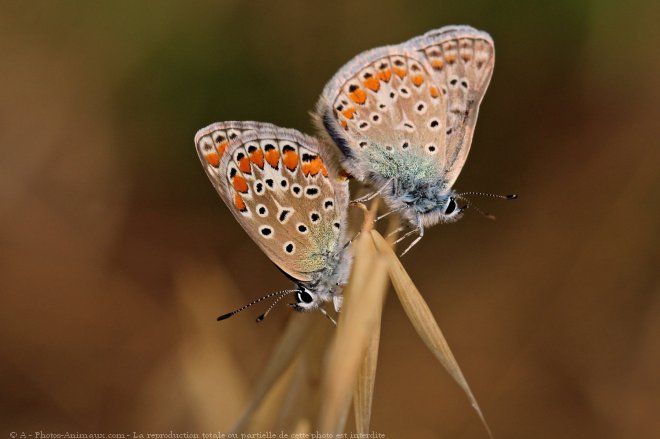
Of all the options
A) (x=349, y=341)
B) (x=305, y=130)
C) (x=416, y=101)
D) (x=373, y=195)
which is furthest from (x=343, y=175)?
(x=305, y=130)

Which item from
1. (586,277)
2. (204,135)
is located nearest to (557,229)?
(586,277)

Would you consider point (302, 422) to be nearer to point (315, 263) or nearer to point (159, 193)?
point (315, 263)

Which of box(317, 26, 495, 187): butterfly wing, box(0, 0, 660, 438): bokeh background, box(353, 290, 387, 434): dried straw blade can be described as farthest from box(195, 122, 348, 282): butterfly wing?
box(0, 0, 660, 438): bokeh background

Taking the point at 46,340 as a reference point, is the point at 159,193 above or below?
above

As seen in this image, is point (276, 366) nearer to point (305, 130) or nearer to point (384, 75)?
point (384, 75)

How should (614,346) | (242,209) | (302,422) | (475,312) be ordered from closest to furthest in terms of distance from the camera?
1. (302,422)
2. (242,209)
3. (614,346)
4. (475,312)
